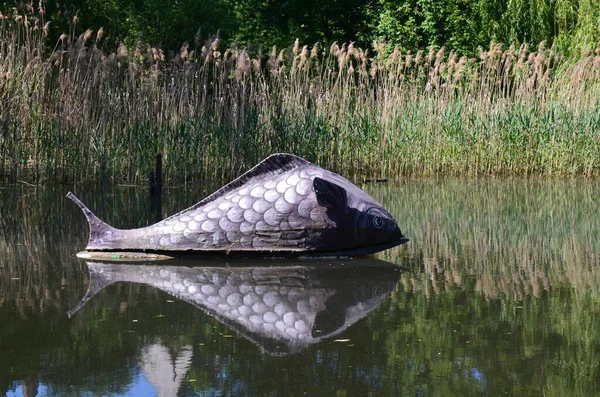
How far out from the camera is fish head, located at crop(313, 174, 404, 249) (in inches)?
254

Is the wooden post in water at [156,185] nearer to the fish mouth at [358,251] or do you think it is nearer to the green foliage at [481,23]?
the fish mouth at [358,251]

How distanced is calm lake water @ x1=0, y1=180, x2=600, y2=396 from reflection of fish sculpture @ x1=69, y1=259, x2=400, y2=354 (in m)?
0.01

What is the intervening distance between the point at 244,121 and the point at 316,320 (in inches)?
316

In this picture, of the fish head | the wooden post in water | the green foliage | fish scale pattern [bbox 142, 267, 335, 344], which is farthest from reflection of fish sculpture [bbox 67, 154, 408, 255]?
the green foliage

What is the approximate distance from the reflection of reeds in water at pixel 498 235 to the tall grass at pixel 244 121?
1.53 metres

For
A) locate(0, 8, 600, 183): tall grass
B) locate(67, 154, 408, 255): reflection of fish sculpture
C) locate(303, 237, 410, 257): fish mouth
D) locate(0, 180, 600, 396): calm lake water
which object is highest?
locate(0, 8, 600, 183): tall grass

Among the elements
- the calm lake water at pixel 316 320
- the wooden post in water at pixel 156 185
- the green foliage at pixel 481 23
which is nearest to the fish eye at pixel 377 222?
the calm lake water at pixel 316 320

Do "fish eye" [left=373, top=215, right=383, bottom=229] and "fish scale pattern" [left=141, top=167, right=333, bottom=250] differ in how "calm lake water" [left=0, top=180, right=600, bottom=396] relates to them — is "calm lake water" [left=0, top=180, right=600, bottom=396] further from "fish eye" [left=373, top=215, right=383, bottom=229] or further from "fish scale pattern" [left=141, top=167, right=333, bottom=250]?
"fish eye" [left=373, top=215, right=383, bottom=229]

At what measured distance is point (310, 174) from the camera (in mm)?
6750

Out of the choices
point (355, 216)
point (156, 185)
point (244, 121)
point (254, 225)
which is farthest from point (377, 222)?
point (244, 121)

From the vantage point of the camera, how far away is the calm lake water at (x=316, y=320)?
390cm

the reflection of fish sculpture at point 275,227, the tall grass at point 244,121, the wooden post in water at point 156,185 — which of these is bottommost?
the reflection of fish sculpture at point 275,227

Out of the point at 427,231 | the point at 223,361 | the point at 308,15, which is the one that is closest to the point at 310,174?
the point at 427,231

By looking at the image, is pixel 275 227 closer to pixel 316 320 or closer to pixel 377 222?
pixel 377 222
